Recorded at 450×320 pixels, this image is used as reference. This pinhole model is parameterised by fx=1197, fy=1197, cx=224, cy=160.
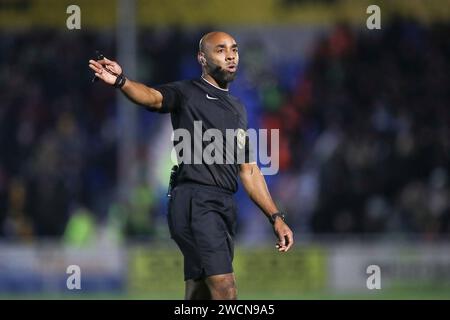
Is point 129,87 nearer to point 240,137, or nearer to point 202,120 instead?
point 202,120

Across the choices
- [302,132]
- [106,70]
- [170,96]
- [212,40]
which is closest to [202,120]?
[170,96]

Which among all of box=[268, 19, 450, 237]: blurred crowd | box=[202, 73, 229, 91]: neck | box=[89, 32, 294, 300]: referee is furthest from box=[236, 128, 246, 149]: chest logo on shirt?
box=[268, 19, 450, 237]: blurred crowd

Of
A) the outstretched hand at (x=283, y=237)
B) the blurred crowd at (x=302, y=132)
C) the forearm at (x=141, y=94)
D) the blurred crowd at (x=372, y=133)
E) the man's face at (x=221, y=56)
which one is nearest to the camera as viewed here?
the forearm at (x=141, y=94)

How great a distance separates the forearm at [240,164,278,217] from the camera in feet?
30.1

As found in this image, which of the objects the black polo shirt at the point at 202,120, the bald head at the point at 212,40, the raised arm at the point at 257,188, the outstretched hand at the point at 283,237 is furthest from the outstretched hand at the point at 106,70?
the outstretched hand at the point at 283,237

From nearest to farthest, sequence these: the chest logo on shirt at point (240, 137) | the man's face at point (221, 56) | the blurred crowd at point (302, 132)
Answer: the man's face at point (221, 56)
the chest logo on shirt at point (240, 137)
the blurred crowd at point (302, 132)

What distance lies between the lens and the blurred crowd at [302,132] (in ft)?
71.7

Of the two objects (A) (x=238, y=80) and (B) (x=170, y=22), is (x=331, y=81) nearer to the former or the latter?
(A) (x=238, y=80)

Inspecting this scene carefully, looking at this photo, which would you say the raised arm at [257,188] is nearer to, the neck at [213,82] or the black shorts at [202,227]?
the black shorts at [202,227]

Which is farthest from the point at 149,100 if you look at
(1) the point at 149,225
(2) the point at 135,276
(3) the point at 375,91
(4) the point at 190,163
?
(3) the point at 375,91

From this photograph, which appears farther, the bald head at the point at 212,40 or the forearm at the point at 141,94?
the bald head at the point at 212,40

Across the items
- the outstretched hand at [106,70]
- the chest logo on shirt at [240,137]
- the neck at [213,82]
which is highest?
Result: the neck at [213,82]

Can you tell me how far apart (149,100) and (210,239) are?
1.14 metres

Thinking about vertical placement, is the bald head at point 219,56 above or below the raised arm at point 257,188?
above
